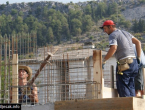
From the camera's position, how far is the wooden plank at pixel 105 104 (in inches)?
293

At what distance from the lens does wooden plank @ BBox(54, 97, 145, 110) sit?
293 inches

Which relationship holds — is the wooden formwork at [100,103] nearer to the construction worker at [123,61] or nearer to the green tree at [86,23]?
the construction worker at [123,61]

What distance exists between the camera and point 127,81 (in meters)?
8.84

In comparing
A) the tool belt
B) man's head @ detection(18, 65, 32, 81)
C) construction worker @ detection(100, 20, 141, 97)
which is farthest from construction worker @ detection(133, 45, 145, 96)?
man's head @ detection(18, 65, 32, 81)

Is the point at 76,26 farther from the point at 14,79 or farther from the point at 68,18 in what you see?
the point at 14,79

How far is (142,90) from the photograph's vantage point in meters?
9.45

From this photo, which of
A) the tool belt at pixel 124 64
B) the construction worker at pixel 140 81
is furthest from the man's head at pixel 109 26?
the construction worker at pixel 140 81

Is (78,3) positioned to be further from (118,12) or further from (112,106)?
(112,106)

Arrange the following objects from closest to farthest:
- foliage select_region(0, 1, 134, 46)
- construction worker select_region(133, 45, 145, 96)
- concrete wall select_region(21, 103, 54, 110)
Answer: concrete wall select_region(21, 103, 54, 110) → construction worker select_region(133, 45, 145, 96) → foliage select_region(0, 1, 134, 46)

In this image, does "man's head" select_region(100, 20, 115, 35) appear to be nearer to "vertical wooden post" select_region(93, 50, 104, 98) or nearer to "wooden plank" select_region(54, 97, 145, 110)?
"vertical wooden post" select_region(93, 50, 104, 98)

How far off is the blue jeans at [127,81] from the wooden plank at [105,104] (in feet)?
3.54

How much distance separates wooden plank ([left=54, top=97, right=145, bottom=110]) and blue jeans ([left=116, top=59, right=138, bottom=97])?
1.08 metres

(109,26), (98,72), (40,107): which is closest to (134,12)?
(109,26)

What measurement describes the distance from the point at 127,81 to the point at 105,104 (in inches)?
51.1
